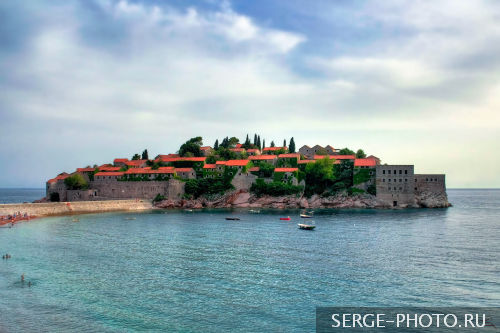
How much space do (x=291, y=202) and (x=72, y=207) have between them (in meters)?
48.7

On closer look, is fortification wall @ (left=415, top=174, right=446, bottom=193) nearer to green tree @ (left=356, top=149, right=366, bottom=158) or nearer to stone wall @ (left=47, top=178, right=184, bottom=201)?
green tree @ (left=356, top=149, right=366, bottom=158)

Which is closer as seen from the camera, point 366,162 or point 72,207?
point 72,207

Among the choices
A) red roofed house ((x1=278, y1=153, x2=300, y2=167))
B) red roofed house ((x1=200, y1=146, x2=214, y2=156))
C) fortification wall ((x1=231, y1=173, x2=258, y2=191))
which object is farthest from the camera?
red roofed house ((x1=200, y1=146, x2=214, y2=156))

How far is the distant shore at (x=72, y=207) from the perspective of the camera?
235 ft

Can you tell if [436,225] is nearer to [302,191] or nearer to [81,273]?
[302,191]

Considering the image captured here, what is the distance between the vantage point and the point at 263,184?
95188mm

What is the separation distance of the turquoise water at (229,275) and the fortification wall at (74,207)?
20332mm

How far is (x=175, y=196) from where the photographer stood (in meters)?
98.2

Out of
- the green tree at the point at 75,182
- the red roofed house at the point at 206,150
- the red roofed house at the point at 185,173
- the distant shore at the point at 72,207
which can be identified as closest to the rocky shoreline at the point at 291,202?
the distant shore at the point at 72,207

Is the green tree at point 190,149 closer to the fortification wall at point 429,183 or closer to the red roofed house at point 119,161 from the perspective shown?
the red roofed house at point 119,161

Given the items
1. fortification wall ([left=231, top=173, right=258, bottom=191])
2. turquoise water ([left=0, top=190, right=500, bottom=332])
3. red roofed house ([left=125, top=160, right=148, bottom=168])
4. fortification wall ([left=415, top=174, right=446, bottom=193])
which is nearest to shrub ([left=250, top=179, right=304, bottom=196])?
fortification wall ([left=231, top=173, right=258, bottom=191])

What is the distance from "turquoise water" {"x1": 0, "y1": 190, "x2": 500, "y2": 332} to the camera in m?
22.1

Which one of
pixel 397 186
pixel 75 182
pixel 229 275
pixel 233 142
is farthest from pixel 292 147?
pixel 229 275

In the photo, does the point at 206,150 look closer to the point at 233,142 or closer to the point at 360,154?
the point at 233,142
